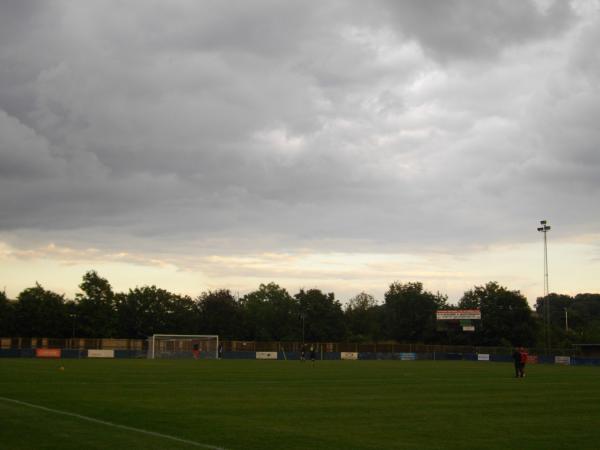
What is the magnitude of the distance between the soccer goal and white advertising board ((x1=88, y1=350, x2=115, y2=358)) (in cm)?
434

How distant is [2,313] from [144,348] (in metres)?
39.1

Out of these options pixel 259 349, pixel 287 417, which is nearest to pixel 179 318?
pixel 259 349

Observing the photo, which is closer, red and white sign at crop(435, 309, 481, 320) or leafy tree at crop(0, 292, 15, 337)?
leafy tree at crop(0, 292, 15, 337)

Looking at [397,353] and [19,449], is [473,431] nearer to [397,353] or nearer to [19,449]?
[19,449]

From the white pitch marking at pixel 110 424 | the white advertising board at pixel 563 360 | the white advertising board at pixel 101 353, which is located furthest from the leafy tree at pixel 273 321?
the white pitch marking at pixel 110 424

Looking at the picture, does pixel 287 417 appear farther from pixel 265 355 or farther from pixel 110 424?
pixel 265 355

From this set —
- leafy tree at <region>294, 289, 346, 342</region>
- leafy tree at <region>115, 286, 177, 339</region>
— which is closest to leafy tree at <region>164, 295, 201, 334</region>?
leafy tree at <region>115, 286, 177, 339</region>

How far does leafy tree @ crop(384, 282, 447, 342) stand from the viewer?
13275 cm

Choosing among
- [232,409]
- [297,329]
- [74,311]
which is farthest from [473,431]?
[297,329]

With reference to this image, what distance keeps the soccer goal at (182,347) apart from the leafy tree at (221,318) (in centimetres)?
4480

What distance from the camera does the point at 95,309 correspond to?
385 ft

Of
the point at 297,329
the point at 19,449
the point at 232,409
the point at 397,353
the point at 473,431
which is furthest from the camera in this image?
the point at 297,329

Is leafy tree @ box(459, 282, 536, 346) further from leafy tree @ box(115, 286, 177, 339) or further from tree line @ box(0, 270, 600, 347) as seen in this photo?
leafy tree @ box(115, 286, 177, 339)

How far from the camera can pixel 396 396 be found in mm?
26906
